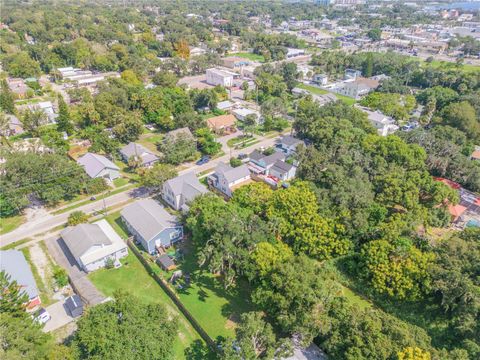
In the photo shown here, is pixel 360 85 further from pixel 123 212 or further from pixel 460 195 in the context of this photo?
pixel 123 212

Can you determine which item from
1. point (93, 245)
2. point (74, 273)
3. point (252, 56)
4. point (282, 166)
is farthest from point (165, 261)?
point (252, 56)

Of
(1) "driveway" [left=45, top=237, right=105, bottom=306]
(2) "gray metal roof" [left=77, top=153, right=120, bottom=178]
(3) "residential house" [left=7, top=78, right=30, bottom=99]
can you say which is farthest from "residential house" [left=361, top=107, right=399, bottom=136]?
(3) "residential house" [left=7, top=78, right=30, bottom=99]

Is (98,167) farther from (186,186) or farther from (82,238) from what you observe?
(82,238)

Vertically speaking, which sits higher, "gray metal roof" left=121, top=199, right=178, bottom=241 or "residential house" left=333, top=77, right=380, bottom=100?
"gray metal roof" left=121, top=199, right=178, bottom=241

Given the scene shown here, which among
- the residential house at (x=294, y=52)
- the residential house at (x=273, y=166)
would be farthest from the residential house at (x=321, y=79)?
the residential house at (x=273, y=166)

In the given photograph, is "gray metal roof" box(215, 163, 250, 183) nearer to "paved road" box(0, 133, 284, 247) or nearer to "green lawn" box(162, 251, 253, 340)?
"paved road" box(0, 133, 284, 247)

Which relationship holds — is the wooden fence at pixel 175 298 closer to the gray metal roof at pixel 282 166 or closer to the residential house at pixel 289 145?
the gray metal roof at pixel 282 166

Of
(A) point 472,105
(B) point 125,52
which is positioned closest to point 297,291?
(A) point 472,105
